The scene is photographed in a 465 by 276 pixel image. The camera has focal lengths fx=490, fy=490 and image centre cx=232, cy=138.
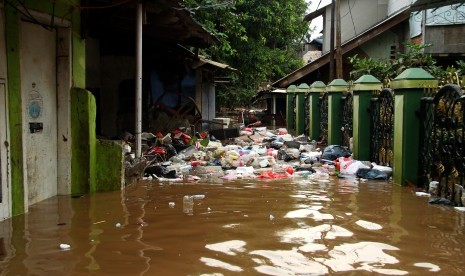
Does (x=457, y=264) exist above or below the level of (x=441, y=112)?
below

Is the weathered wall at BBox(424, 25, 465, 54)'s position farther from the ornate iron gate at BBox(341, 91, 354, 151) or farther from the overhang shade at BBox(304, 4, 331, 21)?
the overhang shade at BBox(304, 4, 331, 21)

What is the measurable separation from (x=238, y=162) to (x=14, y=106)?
5.58 m

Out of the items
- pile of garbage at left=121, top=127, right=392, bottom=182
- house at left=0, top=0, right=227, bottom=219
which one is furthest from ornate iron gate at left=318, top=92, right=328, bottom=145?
house at left=0, top=0, right=227, bottom=219

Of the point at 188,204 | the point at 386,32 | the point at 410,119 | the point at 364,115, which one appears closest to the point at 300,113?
the point at 386,32

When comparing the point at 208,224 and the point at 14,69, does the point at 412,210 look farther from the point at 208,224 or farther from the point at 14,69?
the point at 14,69

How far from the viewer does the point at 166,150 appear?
10.9m

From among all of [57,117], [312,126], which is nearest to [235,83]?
[312,126]

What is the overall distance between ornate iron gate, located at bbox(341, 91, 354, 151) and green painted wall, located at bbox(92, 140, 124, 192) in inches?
244

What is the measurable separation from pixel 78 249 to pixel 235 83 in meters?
21.9

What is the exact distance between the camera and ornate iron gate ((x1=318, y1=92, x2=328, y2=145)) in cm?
1486

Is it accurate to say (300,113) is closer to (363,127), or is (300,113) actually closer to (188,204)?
(363,127)

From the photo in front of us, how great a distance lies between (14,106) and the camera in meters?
5.45

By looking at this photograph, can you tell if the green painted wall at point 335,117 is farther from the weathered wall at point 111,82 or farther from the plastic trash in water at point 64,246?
the plastic trash in water at point 64,246

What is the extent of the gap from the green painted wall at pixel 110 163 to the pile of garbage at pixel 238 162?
774 millimetres
